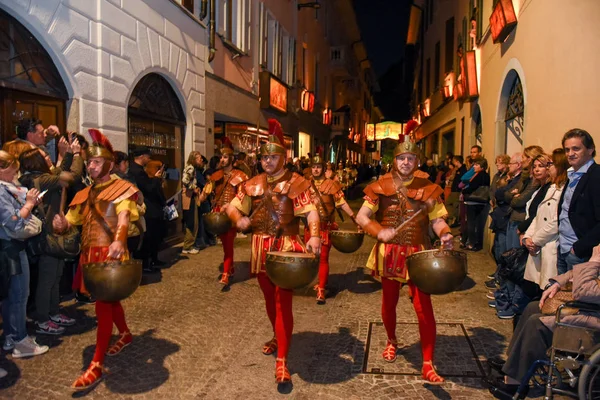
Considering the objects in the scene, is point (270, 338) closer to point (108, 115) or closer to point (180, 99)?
point (108, 115)

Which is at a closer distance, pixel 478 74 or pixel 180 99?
pixel 180 99

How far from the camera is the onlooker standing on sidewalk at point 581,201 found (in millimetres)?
3900

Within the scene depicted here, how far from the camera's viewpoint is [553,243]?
450 cm

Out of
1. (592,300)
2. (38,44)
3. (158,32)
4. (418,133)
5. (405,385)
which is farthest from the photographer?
(418,133)

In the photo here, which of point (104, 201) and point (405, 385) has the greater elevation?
point (104, 201)

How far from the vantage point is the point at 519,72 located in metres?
8.30

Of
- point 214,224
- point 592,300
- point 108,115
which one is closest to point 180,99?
point 108,115

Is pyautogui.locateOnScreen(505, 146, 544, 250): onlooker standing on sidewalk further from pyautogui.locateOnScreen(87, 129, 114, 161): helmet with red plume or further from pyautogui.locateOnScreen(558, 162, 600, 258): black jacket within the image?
pyautogui.locateOnScreen(87, 129, 114, 161): helmet with red plume

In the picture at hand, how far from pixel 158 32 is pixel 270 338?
23.9 ft

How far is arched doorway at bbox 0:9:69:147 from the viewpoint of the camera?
20.8 ft

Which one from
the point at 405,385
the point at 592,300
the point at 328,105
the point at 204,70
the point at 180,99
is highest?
the point at 328,105

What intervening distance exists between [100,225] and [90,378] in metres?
1.19

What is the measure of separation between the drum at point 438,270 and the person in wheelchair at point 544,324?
566mm

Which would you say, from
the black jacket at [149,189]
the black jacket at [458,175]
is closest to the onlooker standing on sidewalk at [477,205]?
the black jacket at [458,175]
